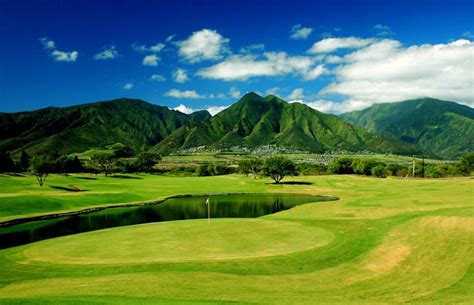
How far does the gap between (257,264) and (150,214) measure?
47.8 m

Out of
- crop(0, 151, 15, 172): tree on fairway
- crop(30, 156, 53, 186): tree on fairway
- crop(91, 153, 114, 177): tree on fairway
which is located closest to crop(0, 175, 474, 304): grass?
crop(30, 156, 53, 186): tree on fairway

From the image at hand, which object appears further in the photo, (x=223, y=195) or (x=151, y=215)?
(x=223, y=195)

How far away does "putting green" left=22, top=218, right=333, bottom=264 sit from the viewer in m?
30.5

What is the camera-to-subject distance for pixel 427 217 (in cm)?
4100

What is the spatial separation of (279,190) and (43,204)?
2611 inches

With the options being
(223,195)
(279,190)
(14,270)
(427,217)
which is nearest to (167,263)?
(14,270)

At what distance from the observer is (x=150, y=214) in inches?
2832

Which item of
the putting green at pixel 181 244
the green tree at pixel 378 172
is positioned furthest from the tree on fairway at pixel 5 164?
the green tree at pixel 378 172

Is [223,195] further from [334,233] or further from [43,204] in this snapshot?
[334,233]

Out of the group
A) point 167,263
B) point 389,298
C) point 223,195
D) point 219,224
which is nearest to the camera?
point 389,298

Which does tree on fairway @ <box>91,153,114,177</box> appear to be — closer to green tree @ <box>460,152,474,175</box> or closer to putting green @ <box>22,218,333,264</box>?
putting green @ <box>22,218,333,264</box>

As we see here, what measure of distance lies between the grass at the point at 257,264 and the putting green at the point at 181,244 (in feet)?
0.31

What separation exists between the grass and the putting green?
0.09 m

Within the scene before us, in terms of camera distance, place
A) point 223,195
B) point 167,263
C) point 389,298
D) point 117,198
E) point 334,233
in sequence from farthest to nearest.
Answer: point 223,195
point 117,198
point 334,233
point 167,263
point 389,298
